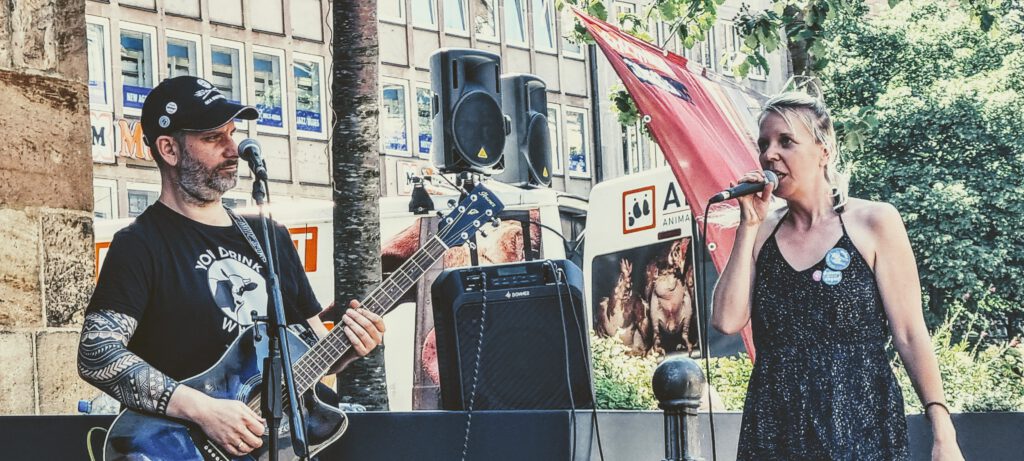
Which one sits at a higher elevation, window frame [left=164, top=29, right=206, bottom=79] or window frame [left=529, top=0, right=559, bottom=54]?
window frame [left=529, top=0, right=559, bottom=54]

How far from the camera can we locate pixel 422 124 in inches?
1366

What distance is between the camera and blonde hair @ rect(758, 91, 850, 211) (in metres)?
3.79

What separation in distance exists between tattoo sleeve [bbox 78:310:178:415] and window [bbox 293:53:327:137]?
28439 millimetres

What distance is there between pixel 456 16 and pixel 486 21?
80 cm

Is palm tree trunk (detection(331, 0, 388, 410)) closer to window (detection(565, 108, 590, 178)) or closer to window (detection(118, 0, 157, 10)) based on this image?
window (detection(118, 0, 157, 10))

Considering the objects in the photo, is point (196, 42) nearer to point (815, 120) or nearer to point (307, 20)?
point (307, 20)

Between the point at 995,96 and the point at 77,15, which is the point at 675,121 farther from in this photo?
the point at 995,96

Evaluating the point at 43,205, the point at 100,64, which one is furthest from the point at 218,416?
the point at 100,64

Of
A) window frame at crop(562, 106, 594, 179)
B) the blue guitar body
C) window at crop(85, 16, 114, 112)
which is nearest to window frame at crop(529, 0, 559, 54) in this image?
window frame at crop(562, 106, 594, 179)

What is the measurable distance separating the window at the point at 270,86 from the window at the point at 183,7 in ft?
5.32

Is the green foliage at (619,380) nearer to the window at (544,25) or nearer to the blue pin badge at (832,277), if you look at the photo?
the blue pin badge at (832,277)

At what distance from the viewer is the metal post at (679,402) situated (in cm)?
468

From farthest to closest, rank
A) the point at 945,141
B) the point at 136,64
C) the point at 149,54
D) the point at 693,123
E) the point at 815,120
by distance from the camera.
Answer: the point at 945,141 < the point at 149,54 < the point at 136,64 < the point at 693,123 < the point at 815,120

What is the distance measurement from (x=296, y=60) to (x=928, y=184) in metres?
13.6
